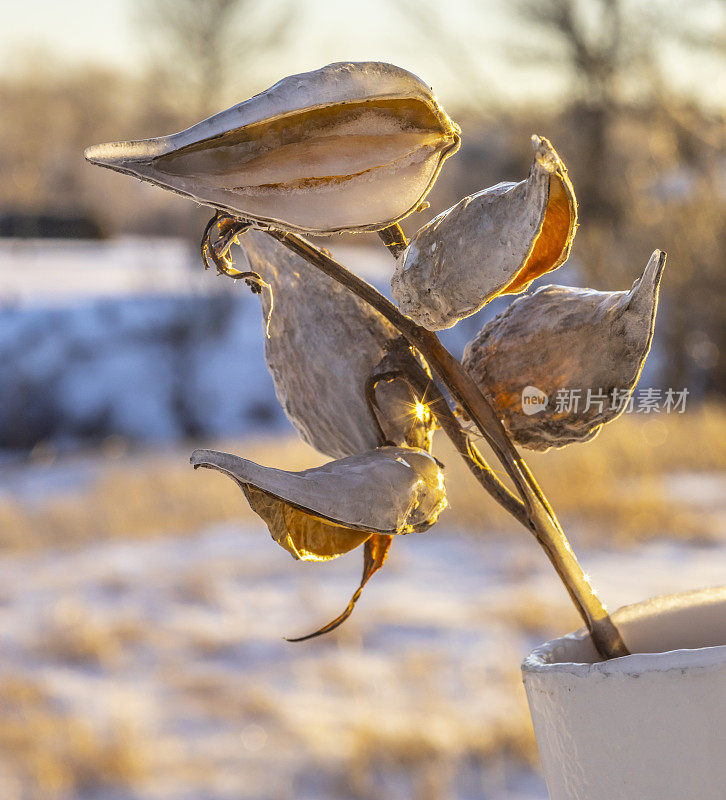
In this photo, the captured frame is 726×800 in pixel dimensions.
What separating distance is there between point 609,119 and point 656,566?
12.9ft

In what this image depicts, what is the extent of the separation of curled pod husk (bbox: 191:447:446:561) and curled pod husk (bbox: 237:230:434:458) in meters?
0.02

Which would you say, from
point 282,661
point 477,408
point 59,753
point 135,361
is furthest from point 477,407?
point 135,361

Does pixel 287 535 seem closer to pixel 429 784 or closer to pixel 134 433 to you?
pixel 429 784

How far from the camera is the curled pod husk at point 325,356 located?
25 centimetres

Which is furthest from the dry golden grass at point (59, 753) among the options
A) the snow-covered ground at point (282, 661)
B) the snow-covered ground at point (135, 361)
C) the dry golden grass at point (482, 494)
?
the snow-covered ground at point (135, 361)

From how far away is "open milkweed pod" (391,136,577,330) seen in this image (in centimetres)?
20

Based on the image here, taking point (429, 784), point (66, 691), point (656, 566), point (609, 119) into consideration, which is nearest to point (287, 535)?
point (429, 784)

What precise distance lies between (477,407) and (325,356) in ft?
0.14

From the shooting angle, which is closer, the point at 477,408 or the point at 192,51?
the point at 477,408

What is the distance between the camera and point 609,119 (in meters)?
6.06

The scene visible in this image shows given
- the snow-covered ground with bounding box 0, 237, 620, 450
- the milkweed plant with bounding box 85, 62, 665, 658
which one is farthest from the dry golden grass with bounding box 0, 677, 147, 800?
the snow-covered ground with bounding box 0, 237, 620, 450

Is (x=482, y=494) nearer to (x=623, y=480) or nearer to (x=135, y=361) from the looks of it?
(x=623, y=480)

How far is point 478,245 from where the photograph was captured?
0.21m

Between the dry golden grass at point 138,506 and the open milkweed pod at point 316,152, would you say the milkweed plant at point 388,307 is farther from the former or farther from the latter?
the dry golden grass at point 138,506
